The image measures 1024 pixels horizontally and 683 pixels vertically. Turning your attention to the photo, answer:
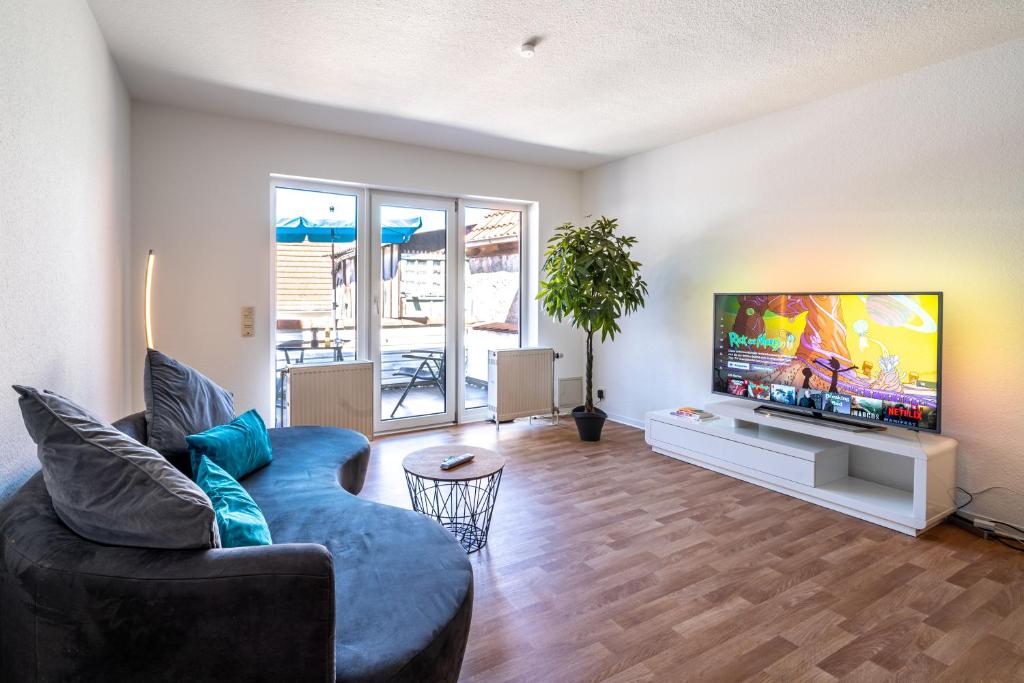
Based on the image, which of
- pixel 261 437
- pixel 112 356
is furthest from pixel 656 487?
pixel 112 356

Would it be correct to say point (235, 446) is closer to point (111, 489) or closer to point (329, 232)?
point (111, 489)

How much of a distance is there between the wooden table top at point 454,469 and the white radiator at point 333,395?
1.84m

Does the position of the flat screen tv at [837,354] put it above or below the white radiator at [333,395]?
above

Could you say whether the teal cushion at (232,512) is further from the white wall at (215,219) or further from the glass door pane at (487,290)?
the glass door pane at (487,290)

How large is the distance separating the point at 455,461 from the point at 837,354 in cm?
249

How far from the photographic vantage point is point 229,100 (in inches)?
145

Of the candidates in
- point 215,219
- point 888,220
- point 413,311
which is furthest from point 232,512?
point 888,220

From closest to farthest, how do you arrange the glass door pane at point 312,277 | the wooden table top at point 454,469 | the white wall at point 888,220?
the wooden table top at point 454,469, the white wall at point 888,220, the glass door pane at point 312,277

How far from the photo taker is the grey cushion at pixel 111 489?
119 centimetres

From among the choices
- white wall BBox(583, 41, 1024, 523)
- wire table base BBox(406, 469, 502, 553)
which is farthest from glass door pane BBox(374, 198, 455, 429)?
white wall BBox(583, 41, 1024, 523)

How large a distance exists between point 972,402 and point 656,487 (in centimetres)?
183

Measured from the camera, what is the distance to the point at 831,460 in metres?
3.39

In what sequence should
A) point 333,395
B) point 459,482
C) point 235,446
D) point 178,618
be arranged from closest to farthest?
1. point 178,618
2. point 235,446
3. point 459,482
4. point 333,395

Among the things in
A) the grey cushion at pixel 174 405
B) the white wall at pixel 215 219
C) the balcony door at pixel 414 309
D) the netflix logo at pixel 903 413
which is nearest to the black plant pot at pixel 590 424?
the balcony door at pixel 414 309
